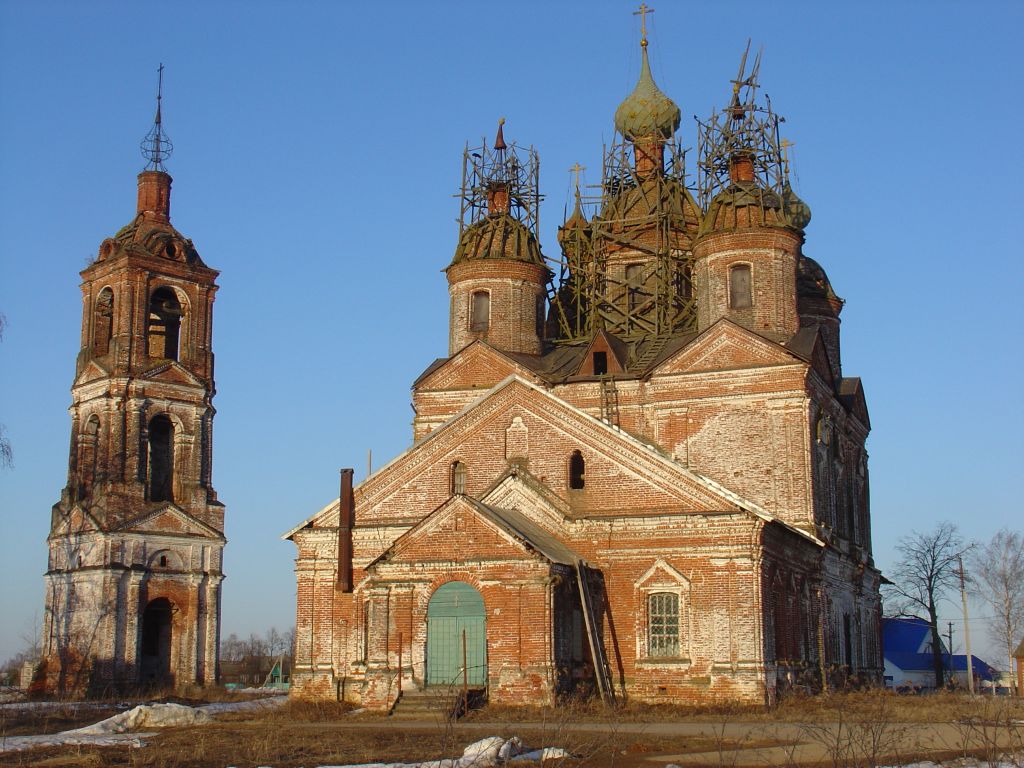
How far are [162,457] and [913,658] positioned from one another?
3122cm

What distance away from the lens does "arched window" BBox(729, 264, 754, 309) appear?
101 ft

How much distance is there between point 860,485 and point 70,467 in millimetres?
22640

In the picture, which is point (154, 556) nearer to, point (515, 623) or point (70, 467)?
point (70, 467)

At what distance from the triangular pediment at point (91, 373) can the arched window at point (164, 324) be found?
1.87 m

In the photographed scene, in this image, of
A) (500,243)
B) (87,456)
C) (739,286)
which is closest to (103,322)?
(87,456)

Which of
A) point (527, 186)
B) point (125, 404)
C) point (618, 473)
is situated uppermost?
point (527, 186)

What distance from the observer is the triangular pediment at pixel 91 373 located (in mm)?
37000

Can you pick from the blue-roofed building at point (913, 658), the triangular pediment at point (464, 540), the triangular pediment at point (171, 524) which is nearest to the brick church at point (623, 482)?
the triangular pediment at point (464, 540)

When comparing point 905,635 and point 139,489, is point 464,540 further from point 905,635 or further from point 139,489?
point 905,635

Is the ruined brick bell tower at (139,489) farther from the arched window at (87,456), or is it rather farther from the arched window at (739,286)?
the arched window at (739,286)

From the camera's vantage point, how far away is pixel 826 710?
70.9 feet

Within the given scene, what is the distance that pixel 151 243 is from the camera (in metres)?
38.4

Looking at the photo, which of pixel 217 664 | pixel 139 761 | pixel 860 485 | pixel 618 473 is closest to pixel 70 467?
pixel 217 664

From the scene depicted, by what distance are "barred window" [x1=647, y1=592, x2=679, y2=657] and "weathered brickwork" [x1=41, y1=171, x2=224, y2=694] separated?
17.0m
